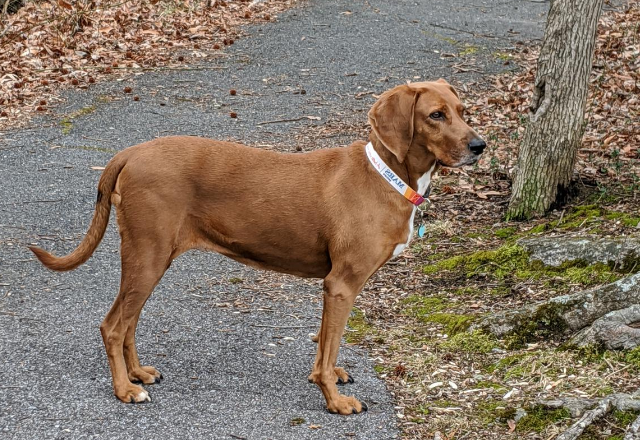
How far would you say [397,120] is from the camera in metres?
5.07

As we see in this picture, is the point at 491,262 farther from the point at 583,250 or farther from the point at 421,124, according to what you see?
the point at 421,124

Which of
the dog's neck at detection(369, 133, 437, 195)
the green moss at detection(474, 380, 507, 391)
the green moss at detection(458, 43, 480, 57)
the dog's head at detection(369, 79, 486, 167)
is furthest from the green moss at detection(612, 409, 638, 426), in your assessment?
the green moss at detection(458, 43, 480, 57)

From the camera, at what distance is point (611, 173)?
27.5ft

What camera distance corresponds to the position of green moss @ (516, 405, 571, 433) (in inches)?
185

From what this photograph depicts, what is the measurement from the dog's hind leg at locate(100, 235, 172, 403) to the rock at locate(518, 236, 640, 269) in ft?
10.9

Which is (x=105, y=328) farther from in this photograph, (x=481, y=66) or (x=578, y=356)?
(x=481, y=66)

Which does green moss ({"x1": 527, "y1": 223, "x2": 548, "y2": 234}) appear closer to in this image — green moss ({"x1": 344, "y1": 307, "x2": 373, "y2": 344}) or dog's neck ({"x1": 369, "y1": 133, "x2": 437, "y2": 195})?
green moss ({"x1": 344, "y1": 307, "x2": 373, "y2": 344})

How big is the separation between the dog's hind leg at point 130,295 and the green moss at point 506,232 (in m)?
3.74

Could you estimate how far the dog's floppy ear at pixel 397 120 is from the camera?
16.6 feet

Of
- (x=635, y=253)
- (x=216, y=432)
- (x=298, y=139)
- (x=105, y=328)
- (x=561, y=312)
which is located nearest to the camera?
(x=216, y=432)

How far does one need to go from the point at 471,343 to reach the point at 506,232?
7.03 ft

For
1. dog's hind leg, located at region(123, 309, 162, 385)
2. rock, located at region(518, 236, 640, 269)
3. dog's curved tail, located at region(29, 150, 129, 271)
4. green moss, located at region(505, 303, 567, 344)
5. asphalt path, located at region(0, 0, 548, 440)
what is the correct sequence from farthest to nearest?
rock, located at region(518, 236, 640, 269) < green moss, located at region(505, 303, 567, 344) < dog's hind leg, located at region(123, 309, 162, 385) < dog's curved tail, located at region(29, 150, 129, 271) < asphalt path, located at region(0, 0, 548, 440)

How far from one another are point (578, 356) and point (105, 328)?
3.05 metres

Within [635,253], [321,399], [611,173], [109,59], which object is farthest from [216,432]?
[109,59]
